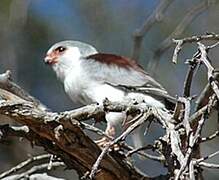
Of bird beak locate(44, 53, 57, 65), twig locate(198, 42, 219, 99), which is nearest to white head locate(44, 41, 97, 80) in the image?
bird beak locate(44, 53, 57, 65)

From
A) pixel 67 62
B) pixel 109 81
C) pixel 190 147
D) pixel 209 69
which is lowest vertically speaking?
pixel 190 147

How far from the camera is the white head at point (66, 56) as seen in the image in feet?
8.95

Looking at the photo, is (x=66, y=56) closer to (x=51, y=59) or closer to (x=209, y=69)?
(x=51, y=59)

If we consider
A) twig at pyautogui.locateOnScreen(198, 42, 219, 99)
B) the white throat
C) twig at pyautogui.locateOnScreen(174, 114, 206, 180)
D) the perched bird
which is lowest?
twig at pyautogui.locateOnScreen(174, 114, 206, 180)

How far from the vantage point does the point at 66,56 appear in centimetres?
273

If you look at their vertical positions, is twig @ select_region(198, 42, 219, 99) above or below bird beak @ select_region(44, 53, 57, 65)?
below

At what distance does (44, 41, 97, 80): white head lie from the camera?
273 centimetres

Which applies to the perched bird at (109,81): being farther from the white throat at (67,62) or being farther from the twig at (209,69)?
the twig at (209,69)

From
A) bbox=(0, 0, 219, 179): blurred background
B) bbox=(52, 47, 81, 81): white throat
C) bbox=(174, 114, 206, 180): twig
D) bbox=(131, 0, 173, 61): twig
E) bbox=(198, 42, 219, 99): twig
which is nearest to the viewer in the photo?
bbox=(174, 114, 206, 180): twig

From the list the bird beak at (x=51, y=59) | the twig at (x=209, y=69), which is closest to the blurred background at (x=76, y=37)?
the bird beak at (x=51, y=59)

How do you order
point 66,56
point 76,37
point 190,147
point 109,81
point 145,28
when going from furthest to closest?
point 76,37 → point 66,56 → point 109,81 → point 145,28 → point 190,147

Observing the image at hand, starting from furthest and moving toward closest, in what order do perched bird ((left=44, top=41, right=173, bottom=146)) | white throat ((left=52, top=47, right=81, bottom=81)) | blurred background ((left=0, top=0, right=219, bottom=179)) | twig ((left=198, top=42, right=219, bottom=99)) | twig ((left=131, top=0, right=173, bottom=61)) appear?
blurred background ((left=0, top=0, right=219, bottom=179))
white throat ((left=52, top=47, right=81, bottom=81))
perched bird ((left=44, top=41, right=173, bottom=146))
twig ((left=131, top=0, right=173, bottom=61))
twig ((left=198, top=42, right=219, bottom=99))

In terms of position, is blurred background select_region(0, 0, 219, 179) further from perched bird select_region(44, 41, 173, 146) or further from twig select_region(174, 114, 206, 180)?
twig select_region(174, 114, 206, 180)

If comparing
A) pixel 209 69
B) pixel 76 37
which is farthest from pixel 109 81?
pixel 76 37
